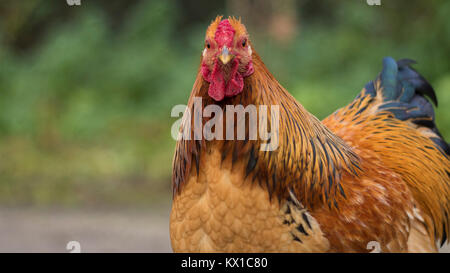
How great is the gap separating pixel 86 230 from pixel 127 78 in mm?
4278

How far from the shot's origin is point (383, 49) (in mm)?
9969

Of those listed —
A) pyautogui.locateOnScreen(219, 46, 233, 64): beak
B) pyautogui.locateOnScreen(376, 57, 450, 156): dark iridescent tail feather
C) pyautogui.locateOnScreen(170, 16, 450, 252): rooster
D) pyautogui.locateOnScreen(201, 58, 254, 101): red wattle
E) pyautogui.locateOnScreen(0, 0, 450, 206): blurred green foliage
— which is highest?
pyautogui.locateOnScreen(0, 0, 450, 206): blurred green foliage

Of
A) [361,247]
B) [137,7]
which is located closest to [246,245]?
[361,247]

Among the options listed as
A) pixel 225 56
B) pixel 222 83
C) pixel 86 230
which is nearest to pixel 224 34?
pixel 225 56

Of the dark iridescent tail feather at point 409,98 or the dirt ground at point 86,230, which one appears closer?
the dark iridescent tail feather at point 409,98

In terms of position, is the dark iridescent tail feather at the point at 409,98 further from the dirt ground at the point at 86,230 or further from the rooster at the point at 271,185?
the dirt ground at the point at 86,230

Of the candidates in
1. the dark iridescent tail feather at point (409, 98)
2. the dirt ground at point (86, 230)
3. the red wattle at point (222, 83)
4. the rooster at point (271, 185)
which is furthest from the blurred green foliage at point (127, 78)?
the red wattle at point (222, 83)

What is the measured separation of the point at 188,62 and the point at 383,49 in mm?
3897

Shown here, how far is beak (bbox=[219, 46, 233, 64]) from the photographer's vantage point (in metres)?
2.71

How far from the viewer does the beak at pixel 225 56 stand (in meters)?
2.71

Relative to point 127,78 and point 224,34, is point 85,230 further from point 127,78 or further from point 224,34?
point 224,34

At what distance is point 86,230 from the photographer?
6789 millimetres

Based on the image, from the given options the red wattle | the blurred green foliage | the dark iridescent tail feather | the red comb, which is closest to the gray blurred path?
the blurred green foliage

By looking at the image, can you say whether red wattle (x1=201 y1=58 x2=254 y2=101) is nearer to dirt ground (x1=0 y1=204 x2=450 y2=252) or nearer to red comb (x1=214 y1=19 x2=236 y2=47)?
red comb (x1=214 y1=19 x2=236 y2=47)
